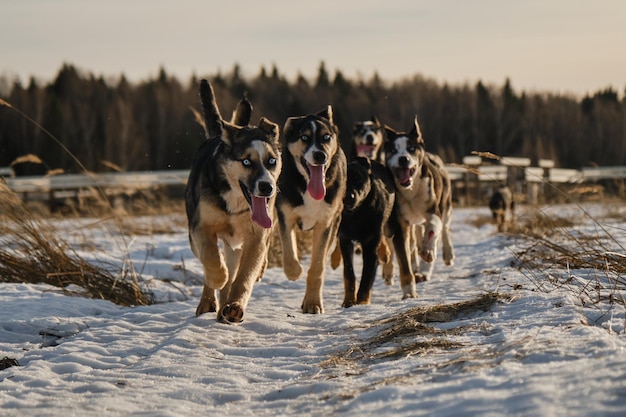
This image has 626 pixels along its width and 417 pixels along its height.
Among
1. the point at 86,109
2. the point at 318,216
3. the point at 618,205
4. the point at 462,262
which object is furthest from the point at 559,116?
the point at 318,216

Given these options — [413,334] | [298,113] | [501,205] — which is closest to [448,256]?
[501,205]

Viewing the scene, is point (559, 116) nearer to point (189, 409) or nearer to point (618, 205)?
point (618, 205)

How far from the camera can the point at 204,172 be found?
608 cm

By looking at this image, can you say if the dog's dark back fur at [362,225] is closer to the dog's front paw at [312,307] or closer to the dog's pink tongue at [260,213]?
the dog's front paw at [312,307]

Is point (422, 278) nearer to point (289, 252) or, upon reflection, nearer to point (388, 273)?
point (388, 273)

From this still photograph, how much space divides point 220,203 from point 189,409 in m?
2.28

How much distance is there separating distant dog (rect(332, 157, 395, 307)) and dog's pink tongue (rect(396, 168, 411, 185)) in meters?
0.90

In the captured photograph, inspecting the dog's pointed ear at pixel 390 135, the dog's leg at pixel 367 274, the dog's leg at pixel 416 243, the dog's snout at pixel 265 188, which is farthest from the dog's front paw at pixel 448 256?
the dog's snout at pixel 265 188

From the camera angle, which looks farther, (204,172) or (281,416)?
(204,172)

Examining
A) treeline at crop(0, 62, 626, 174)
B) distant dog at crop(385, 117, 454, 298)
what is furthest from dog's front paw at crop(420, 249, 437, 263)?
treeline at crop(0, 62, 626, 174)

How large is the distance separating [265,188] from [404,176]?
10.5 feet

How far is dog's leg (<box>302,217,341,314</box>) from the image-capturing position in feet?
22.1

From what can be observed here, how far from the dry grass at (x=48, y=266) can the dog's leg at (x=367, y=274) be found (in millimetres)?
1868

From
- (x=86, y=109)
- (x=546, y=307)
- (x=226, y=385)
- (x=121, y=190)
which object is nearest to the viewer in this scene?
(x=226, y=385)
